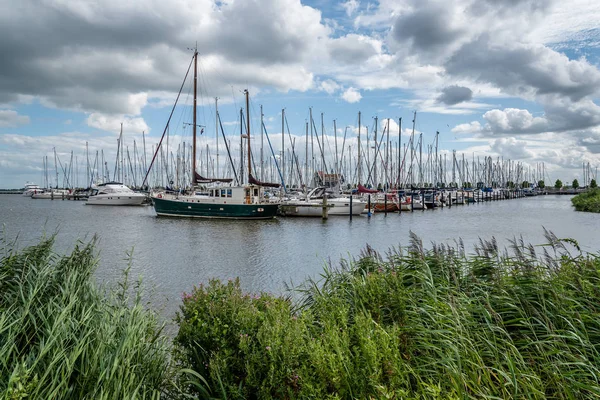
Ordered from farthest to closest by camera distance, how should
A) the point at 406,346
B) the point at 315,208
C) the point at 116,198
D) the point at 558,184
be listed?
1. the point at 558,184
2. the point at 116,198
3. the point at 315,208
4. the point at 406,346

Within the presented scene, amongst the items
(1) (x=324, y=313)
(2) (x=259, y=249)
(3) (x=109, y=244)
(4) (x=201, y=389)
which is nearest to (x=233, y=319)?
(4) (x=201, y=389)

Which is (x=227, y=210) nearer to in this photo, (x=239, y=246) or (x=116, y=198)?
(x=239, y=246)

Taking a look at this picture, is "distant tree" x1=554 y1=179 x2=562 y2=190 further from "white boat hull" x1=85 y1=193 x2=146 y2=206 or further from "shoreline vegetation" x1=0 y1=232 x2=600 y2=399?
"shoreline vegetation" x1=0 y1=232 x2=600 y2=399

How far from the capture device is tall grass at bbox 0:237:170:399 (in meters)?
3.90

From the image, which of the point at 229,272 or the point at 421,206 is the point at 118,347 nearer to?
the point at 229,272

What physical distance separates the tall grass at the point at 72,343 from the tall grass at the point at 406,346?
1.92ft

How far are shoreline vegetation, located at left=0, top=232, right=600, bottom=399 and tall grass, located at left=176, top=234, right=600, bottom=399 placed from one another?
2cm

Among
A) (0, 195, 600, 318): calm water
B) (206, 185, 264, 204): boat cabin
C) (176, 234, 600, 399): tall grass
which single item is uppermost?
(206, 185, 264, 204): boat cabin

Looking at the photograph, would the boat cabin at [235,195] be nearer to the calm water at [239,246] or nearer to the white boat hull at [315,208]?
the calm water at [239,246]

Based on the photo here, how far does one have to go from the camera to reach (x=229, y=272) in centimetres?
1761

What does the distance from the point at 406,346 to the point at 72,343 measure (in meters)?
4.08

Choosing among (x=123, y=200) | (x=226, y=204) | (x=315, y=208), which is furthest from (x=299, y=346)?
(x=123, y=200)

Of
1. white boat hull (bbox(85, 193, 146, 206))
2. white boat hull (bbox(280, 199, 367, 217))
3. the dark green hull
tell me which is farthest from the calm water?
white boat hull (bbox(85, 193, 146, 206))

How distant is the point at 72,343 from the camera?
4699 millimetres
